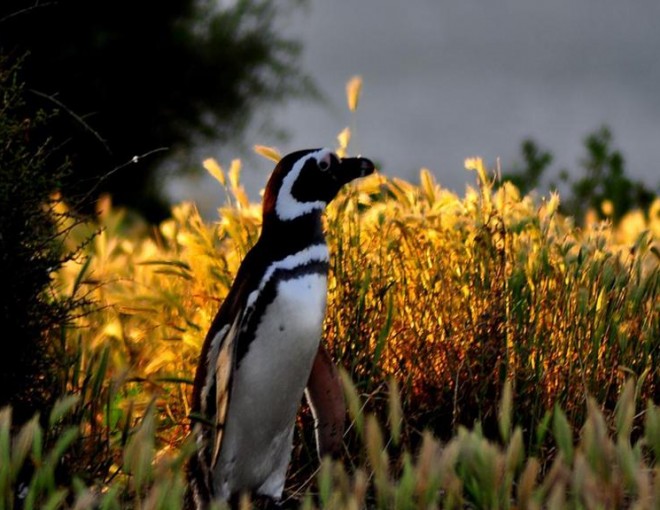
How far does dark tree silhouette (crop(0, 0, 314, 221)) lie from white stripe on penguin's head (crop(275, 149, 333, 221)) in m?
11.1

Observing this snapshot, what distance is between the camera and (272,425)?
11.8 ft

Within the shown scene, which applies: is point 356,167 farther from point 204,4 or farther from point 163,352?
point 204,4

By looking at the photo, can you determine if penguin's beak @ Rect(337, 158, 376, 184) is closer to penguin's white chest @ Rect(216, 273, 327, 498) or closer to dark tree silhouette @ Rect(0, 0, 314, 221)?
penguin's white chest @ Rect(216, 273, 327, 498)

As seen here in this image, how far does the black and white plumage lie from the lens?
11.5 feet

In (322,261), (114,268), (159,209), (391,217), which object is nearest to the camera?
(322,261)

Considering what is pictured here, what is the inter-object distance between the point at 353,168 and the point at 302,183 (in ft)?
0.62

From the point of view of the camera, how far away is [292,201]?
3572 mm

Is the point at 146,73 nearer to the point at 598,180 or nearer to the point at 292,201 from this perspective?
the point at 598,180

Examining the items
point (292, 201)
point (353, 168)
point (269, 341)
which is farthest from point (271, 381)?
point (353, 168)

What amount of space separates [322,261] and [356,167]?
337mm

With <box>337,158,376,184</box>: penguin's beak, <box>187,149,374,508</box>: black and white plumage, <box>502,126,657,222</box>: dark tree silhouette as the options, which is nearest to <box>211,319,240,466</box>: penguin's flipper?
<box>187,149,374,508</box>: black and white plumage

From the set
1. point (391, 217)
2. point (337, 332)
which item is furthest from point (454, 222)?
point (337, 332)

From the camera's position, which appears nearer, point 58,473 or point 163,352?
point 58,473

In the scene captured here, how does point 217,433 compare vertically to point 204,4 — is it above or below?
below
